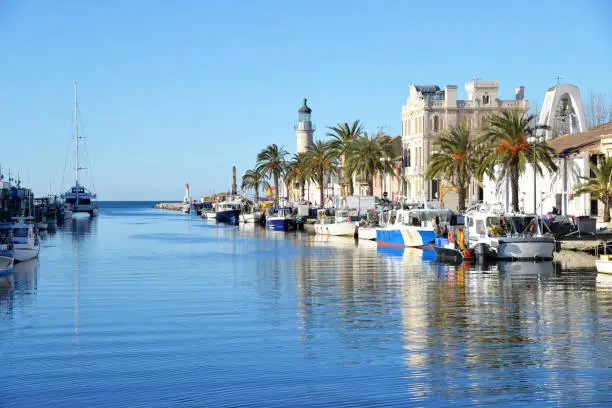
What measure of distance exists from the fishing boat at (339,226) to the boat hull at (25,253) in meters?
34.3

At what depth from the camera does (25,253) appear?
4869 centimetres

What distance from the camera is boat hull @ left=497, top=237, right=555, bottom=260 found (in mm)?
44250

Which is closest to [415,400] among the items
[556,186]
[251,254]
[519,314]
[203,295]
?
[519,314]

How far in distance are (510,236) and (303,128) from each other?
100796mm

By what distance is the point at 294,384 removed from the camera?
17.6 metres

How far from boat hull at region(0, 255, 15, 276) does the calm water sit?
56 centimetres

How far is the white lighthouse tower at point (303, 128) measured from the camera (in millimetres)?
144250

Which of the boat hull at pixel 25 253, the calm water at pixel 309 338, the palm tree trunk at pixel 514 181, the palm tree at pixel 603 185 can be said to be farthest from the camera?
the palm tree trunk at pixel 514 181

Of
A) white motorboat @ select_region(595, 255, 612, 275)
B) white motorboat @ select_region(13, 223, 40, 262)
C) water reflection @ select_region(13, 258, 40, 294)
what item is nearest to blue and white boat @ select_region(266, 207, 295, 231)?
water reflection @ select_region(13, 258, 40, 294)

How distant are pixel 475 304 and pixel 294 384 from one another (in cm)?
1293

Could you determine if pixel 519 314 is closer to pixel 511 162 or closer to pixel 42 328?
pixel 42 328

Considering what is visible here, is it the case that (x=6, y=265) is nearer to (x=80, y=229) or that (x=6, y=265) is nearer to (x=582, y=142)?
(x=582, y=142)

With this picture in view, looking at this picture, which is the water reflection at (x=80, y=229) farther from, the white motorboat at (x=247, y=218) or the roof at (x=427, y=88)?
the roof at (x=427, y=88)

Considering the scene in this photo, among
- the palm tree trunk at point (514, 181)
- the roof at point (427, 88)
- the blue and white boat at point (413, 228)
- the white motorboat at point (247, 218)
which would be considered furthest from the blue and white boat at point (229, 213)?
the palm tree trunk at point (514, 181)
